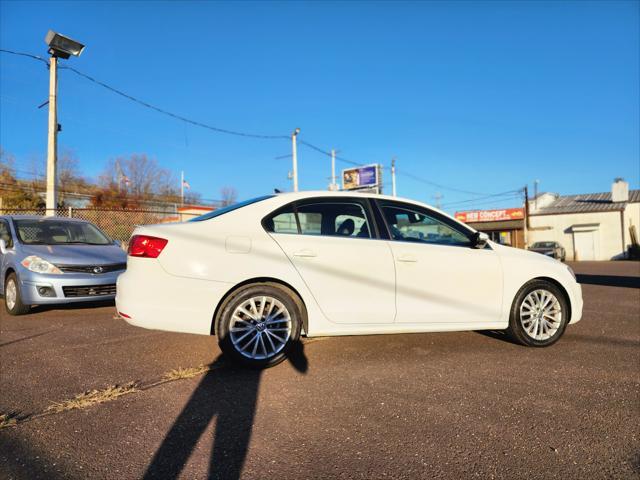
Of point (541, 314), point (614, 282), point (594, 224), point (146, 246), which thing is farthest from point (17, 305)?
point (594, 224)

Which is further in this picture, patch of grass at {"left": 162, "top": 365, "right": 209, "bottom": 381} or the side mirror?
the side mirror

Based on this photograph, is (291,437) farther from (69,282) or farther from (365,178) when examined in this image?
(365,178)

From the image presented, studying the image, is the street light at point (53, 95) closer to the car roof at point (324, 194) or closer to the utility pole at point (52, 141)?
the utility pole at point (52, 141)

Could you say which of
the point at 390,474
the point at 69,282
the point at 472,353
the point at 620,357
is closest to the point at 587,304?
the point at 620,357

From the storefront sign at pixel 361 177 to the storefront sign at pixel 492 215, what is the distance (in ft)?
35.6

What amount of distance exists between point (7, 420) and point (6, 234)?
5525mm

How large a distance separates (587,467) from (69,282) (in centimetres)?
641

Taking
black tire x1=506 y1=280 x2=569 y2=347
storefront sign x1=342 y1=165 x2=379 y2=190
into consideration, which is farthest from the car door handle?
storefront sign x1=342 y1=165 x2=379 y2=190

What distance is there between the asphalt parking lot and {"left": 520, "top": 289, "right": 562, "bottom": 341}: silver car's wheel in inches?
8.0

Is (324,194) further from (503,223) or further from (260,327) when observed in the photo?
(503,223)

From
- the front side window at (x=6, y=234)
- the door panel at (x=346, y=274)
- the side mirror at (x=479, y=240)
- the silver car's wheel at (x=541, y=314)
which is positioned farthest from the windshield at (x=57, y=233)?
the silver car's wheel at (x=541, y=314)

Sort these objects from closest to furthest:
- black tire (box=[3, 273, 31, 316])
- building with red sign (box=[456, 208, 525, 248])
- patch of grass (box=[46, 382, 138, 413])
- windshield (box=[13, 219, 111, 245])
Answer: patch of grass (box=[46, 382, 138, 413]) → black tire (box=[3, 273, 31, 316]) → windshield (box=[13, 219, 111, 245]) → building with red sign (box=[456, 208, 525, 248])

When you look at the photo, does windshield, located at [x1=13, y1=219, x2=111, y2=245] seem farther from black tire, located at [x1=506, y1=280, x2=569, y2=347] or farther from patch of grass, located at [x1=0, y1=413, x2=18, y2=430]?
black tire, located at [x1=506, y1=280, x2=569, y2=347]

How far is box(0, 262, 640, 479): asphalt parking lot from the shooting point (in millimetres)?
2234
